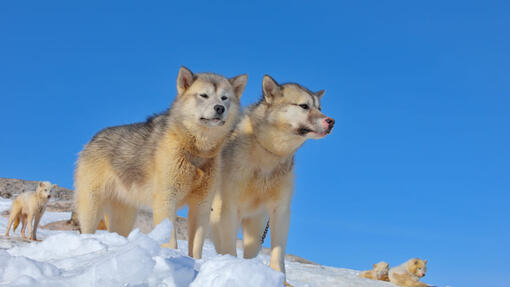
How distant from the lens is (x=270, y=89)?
21.8 feet

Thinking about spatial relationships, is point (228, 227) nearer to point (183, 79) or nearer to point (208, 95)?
point (208, 95)

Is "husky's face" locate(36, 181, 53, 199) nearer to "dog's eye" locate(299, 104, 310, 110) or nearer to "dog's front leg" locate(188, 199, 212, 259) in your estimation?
"dog's front leg" locate(188, 199, 212, 259)

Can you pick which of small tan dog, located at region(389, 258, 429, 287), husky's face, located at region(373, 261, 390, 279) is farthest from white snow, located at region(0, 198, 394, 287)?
small tan dog, located at region(389, 258, 429, 287)

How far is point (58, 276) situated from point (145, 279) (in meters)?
0.65

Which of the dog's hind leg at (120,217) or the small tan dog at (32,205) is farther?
the small tan dog at (32,205)

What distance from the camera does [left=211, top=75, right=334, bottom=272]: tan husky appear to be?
6203 mm

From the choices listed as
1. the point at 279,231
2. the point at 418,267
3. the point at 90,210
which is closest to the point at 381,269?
the point at 418,267

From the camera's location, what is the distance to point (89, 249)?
448 centimetres

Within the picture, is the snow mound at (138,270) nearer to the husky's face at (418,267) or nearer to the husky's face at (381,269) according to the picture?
the husky's face at (381,269)

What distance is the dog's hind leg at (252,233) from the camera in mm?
6930

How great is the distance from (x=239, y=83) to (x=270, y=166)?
114 cm

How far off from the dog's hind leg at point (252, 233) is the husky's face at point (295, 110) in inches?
55.6

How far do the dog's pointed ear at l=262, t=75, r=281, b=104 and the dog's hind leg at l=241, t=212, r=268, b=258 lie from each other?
5.30 feet

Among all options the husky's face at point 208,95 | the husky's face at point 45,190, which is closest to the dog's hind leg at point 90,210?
the husky's face at point 208,95
